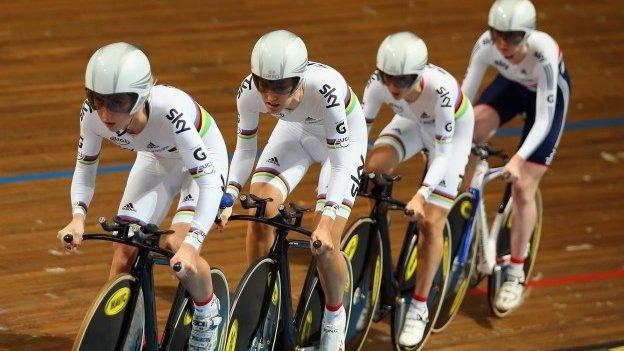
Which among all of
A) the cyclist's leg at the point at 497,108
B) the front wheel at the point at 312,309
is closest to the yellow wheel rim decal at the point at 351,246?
the front wheel at the point at 312,309

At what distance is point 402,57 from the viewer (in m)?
5.36

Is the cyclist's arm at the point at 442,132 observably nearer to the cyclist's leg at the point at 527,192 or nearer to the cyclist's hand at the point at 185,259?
the cyclist's leg at the point at 527,192

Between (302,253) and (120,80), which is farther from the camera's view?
(302,253)

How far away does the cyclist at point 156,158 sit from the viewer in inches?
169

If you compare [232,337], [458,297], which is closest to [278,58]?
[232,337]

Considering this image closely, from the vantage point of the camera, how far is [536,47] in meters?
6.24

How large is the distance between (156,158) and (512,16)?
198 cm

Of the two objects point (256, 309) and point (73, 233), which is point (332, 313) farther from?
point (73, 233)

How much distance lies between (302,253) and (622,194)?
2.15m

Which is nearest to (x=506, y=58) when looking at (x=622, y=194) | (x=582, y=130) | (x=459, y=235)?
(x=459, y=235)

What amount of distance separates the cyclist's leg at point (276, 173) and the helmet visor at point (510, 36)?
49.3 inches

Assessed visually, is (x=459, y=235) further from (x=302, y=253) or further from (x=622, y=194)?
(x=622, y=194)

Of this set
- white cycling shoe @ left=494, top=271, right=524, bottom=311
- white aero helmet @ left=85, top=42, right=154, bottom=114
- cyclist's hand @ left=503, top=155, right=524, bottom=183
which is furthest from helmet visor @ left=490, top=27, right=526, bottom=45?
white aero helmet @ left=85, top=42, right=154, bottom=114

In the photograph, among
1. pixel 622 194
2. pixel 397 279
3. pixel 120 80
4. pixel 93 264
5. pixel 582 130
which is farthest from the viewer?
pixel 582 130
